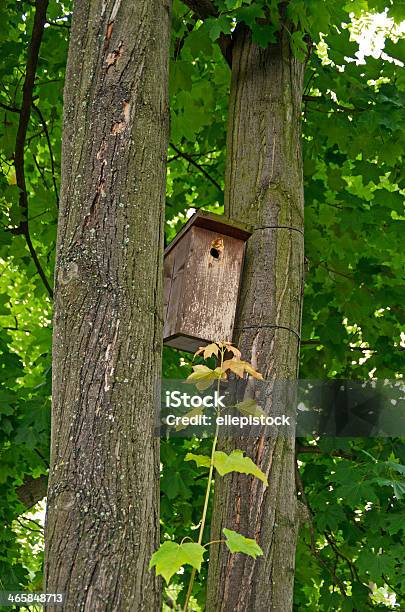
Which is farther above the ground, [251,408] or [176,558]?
[251,408]

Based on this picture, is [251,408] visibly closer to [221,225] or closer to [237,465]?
[221,225]

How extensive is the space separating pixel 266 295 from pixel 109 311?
3.54 ft

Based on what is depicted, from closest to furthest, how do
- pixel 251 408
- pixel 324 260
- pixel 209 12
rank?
pixel 251 408 → pixel 209 12 → pixel 324 260

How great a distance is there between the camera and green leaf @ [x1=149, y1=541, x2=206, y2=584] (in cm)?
161

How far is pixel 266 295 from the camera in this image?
302 centimetres

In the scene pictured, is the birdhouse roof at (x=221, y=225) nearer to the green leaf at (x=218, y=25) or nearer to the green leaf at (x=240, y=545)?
the green leaf at (x=218, y=25)

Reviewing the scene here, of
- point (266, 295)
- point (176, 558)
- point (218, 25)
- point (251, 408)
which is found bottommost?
point (176, 558)

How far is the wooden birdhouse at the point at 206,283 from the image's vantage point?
3.03 m

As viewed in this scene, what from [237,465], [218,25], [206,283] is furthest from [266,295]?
[237,465]

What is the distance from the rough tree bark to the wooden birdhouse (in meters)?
0.78

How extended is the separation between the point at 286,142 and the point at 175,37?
1475 mm

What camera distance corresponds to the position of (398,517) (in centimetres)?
413

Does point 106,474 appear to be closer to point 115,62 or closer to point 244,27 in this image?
point 115,62

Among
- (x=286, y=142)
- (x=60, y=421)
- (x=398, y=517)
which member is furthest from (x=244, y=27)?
(x=398, y=517)
